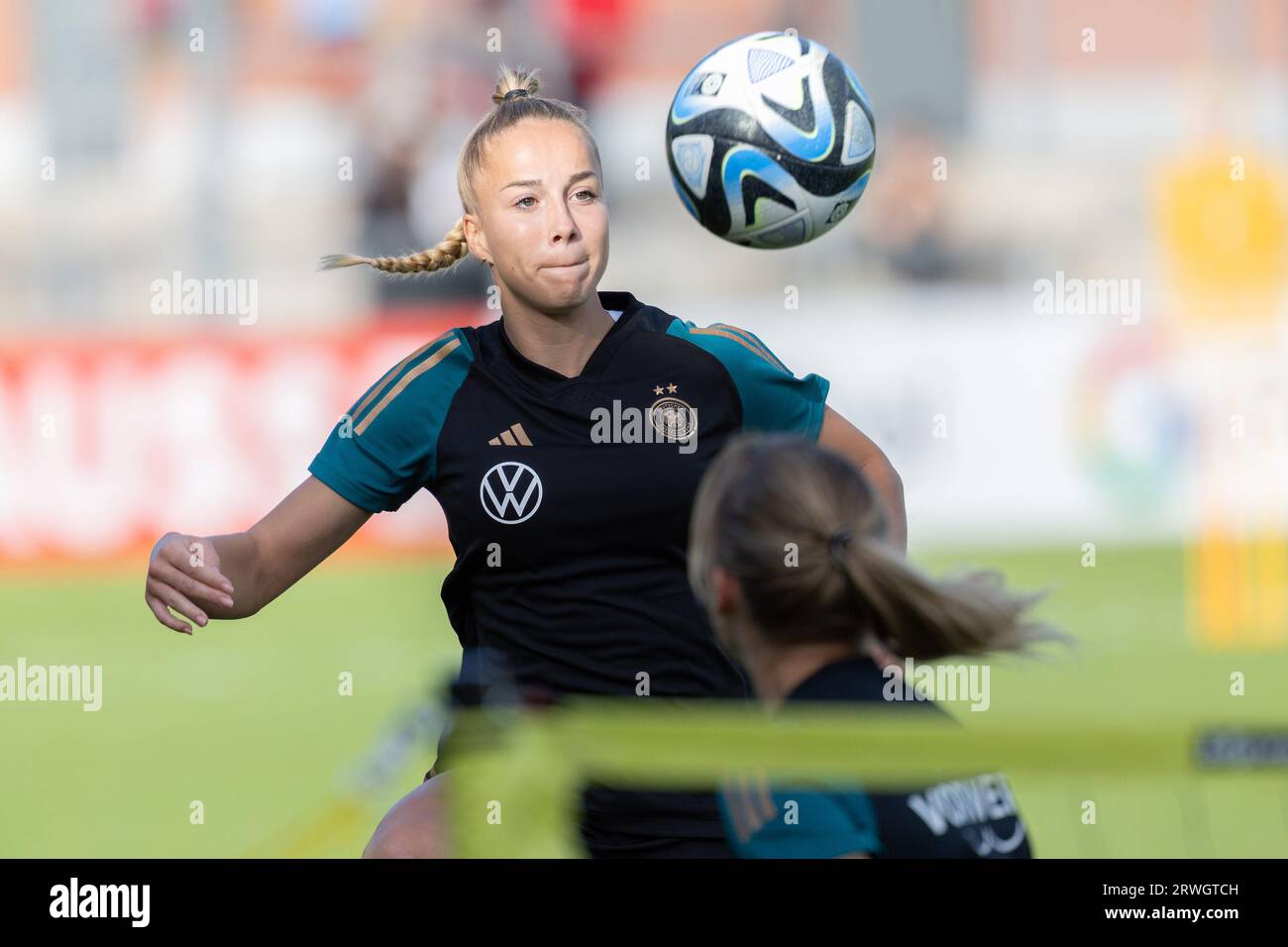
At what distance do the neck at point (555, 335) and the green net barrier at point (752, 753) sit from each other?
0.89 meters

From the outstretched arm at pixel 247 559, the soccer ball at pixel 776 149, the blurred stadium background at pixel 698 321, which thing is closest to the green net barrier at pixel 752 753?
the outstretched arm at pixel 247 559

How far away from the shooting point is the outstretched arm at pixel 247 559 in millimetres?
4598

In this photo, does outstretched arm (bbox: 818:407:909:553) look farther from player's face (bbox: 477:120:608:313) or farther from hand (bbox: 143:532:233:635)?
hand (bbox: 143:532:233:635)

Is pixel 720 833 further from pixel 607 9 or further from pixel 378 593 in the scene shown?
pixel 607 9

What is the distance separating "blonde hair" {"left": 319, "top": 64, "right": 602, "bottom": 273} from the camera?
15.9 ft

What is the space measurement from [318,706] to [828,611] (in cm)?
731

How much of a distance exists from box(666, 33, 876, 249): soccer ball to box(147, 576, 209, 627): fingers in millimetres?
1896

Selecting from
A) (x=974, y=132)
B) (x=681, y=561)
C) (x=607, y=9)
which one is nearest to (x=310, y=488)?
(x=681, y=561)

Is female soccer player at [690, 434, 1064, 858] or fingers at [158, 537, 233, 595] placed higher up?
fingers at [158, 537, 233, 595]

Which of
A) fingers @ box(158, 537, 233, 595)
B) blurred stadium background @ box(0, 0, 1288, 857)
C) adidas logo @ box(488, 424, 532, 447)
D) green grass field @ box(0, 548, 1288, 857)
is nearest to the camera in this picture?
fingers @ box(158, 537, 233, 595)

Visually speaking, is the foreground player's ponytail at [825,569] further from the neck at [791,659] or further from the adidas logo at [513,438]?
the adidas logo at [513,438]

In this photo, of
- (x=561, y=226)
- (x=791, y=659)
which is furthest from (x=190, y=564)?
(x=791, y=659)

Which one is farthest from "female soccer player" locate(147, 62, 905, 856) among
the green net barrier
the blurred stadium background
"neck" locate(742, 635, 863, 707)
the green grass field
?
the blurred stadium background

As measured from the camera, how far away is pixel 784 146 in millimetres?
5449
